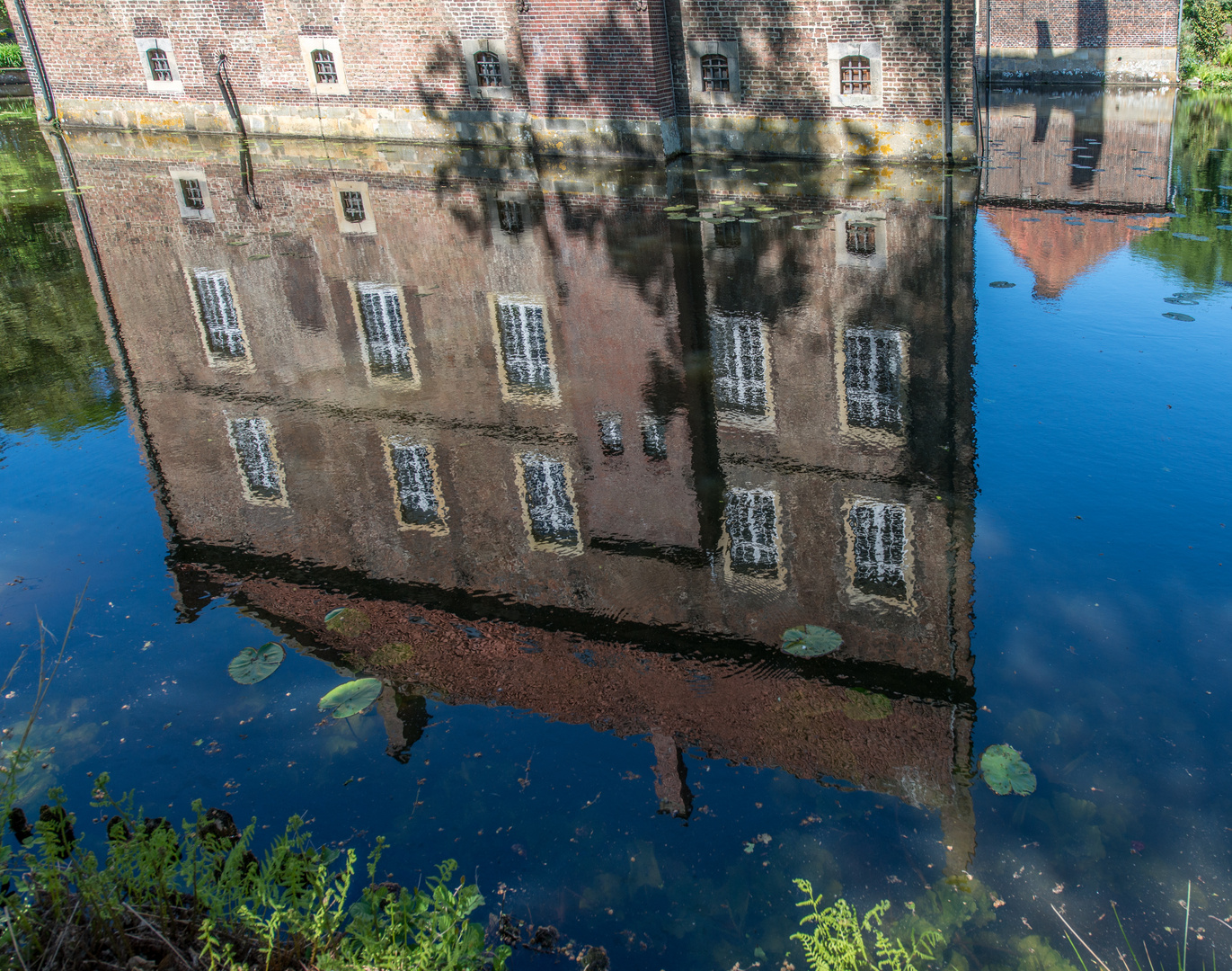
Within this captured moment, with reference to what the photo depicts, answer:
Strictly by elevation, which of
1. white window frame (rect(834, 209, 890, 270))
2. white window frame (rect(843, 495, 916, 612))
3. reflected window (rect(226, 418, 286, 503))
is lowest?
white window frame (rect(843, 495, 916, 612))

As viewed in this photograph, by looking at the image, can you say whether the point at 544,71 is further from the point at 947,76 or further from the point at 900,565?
the point at 900,565

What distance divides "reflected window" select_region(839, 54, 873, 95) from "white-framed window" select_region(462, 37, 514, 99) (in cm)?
685

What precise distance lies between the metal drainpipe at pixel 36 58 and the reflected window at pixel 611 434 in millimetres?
23995

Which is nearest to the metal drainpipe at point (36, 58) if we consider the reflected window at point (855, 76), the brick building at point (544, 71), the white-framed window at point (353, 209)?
the brick building at point (544, 71)

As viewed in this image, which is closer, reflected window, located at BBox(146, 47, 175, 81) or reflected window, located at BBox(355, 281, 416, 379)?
reflected window, located at BBox(355, 281, 416, 379)

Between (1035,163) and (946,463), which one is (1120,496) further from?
(1035,163)

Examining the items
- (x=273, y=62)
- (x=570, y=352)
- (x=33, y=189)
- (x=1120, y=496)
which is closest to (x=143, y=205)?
(x=33, y=189)

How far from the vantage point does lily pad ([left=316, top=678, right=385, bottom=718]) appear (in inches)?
183

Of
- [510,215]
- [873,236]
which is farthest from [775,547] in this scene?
[510,215]

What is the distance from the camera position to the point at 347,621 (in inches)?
214

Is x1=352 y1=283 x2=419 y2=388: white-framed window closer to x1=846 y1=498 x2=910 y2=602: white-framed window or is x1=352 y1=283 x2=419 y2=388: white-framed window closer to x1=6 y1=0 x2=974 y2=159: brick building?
x1=846 y1=498 x2=910 y2=602: white-framed window

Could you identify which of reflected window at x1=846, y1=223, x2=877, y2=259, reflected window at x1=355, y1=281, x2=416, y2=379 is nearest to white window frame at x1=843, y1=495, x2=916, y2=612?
reflected window at x1=355, y1=281, x2=416, y2=379

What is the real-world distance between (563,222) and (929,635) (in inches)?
375

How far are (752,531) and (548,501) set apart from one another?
146 cm
